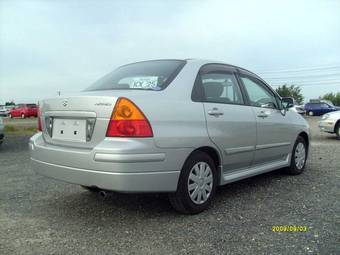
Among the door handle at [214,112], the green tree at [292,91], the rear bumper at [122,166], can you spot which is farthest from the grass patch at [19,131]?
the green tree at [292,91]

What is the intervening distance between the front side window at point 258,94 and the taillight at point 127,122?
1.96m

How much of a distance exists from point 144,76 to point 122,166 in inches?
48.0

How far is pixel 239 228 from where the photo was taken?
349cm

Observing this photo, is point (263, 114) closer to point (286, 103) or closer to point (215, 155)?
point (286, 103)

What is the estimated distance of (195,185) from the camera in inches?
151

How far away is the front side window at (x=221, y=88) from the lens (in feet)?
13.6

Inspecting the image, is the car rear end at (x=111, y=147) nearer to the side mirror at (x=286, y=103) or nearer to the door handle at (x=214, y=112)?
the door handle at (x=214, y=112)

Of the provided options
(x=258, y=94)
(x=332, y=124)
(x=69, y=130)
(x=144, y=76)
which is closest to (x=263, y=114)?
(x=258, y=94)

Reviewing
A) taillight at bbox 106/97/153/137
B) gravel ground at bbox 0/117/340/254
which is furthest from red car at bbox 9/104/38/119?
taillight at bbox 106/97/153/137

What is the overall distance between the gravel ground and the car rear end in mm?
443

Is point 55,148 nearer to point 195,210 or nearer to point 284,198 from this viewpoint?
point 195,210

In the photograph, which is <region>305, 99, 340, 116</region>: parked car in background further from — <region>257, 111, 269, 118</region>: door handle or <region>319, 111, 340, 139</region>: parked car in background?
<region>257, 111, 269, 118</region>: door handle

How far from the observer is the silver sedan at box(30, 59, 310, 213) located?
3.33 metres

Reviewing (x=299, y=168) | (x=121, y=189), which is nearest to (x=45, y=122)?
(x=121, y=189)
